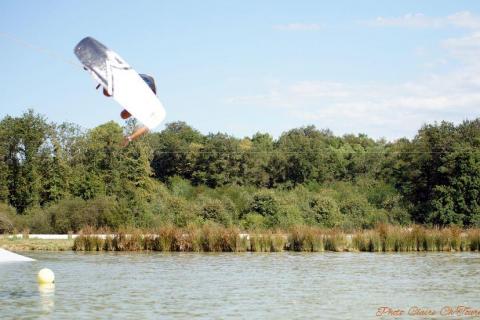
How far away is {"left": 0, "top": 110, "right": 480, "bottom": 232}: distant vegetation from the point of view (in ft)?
156

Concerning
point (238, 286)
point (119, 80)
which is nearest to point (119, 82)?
point (119, 80)

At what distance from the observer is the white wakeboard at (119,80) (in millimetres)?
16453

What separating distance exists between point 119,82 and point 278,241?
65.6 feet

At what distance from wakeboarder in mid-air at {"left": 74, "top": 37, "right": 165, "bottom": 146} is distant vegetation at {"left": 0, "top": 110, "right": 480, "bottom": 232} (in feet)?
74.1

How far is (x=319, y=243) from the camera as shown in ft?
117

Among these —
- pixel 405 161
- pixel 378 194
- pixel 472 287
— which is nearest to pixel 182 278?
pixel 472 287

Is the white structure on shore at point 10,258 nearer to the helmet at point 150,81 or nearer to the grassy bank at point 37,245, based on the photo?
the grassy bank at point 37,245

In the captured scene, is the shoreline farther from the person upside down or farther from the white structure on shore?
the person upside down

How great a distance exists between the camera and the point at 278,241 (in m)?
35.4

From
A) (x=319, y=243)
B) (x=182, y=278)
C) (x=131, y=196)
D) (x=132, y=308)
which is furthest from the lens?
(x=131, y=196)

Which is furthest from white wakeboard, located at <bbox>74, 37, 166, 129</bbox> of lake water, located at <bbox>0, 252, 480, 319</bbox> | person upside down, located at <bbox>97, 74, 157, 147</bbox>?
lake water, located at <bbox>0, 252, 480, 319</bbox>

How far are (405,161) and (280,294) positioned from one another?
35.7 m

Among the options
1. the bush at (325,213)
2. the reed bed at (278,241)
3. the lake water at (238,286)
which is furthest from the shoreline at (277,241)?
the bush at (325,213)

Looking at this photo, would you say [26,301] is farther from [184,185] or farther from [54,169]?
[184,185]
